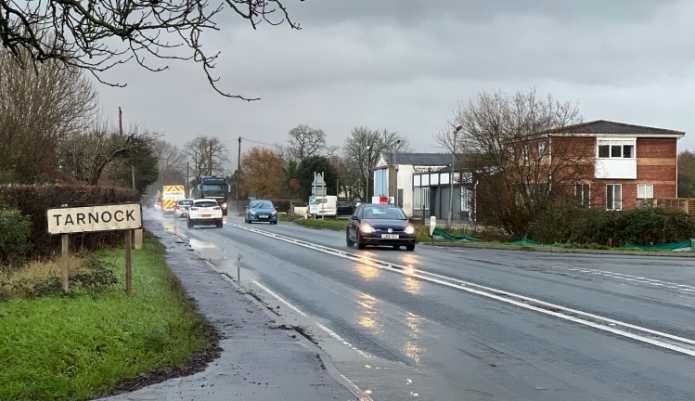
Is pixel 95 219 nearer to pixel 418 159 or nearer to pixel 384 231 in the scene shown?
pixel 384 231

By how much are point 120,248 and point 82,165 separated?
15.4 metres

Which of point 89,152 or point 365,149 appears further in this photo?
point 365,149

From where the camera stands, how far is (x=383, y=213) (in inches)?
1143

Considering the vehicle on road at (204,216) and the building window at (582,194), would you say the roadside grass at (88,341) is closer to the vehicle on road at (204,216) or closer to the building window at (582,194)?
the building window at (582,194)

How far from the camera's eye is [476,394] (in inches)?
282

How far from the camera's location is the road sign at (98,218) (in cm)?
1100

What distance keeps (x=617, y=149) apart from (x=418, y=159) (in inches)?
1917

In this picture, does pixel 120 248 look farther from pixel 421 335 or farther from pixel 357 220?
pixel 421 335

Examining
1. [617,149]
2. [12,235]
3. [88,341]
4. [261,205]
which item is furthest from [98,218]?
[261,205]

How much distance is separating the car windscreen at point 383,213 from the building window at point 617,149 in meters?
27.2

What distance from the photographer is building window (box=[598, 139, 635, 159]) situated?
52438 millimetres

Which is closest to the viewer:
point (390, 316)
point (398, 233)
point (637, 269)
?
point (390, 316)

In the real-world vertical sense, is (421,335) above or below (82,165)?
below

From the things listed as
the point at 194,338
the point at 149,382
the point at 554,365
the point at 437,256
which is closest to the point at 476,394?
the point at 554,365
